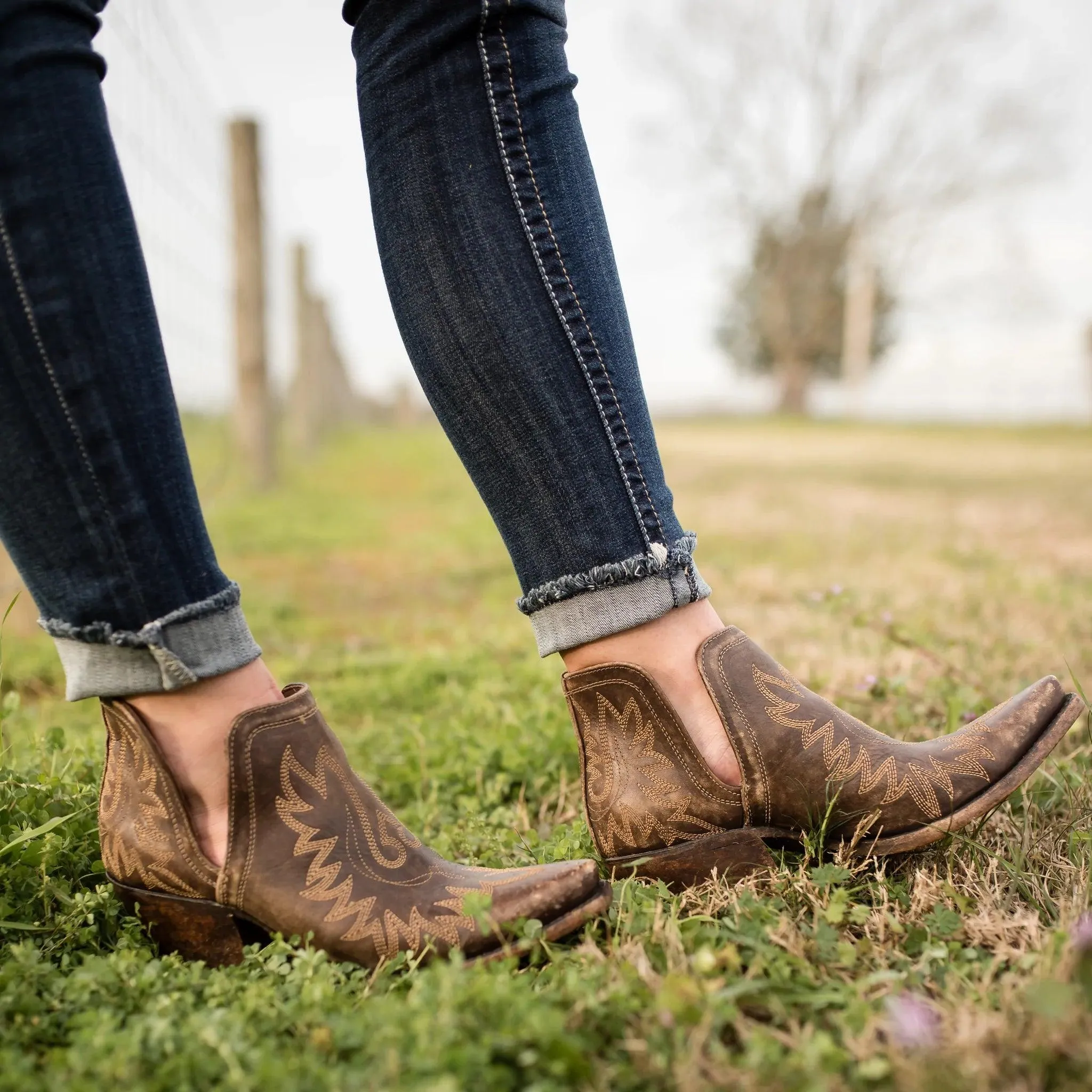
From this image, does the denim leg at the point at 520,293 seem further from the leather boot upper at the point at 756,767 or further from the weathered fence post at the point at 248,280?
the weathered fence post at the point at 248,280

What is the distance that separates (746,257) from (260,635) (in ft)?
86.4

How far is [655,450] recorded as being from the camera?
1.15 meters

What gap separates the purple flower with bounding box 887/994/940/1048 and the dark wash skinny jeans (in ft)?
1.55

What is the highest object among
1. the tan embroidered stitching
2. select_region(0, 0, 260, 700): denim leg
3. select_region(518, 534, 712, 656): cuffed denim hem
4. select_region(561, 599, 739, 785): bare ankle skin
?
select_region(0, 0, 260, 700): denim leg

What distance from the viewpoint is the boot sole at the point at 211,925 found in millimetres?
1008

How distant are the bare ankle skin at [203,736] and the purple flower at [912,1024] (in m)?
0.69

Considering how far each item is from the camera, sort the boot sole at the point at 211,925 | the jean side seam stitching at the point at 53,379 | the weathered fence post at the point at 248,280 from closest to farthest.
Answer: the jean side seam stitching at the point at 53,379, the boot sole at the point at 211,925, the weathered fence post at the point at 248,280

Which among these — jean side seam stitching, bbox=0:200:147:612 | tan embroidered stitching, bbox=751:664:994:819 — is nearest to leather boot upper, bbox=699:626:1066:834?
tan embroidered stitching, bbox=751:664:994:819

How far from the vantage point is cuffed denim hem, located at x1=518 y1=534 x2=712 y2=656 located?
110 centimetres

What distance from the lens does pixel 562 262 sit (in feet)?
3.59

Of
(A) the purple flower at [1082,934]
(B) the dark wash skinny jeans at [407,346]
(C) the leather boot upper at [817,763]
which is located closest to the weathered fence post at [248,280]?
(B) the dark wash skinny jeans at [407,346]

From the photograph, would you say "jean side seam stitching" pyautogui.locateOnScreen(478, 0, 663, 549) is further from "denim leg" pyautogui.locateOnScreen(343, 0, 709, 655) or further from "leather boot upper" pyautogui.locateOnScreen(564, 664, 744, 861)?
"leather boot upper" pyautogui.locateOnScreen(564, 664, 744, 861)

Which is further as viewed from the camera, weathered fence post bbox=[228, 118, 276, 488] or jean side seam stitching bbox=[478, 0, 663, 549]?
weathered fence post bbox=[228, 118, 276, 488]

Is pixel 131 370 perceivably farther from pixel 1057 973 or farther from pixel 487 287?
pixel 1057 973
